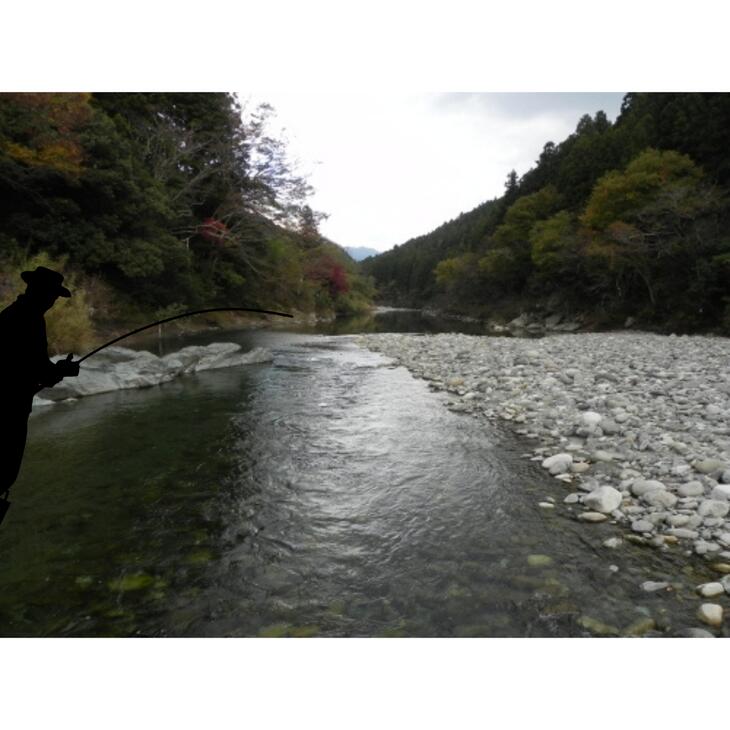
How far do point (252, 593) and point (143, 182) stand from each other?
18783 mm

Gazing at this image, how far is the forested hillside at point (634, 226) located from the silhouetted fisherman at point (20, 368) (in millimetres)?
20860

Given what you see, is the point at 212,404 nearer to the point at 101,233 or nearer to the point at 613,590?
the point at 613,590

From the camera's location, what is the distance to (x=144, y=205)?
54.6 feet

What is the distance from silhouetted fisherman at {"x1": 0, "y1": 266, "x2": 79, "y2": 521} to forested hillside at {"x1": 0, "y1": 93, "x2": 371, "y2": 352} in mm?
9953

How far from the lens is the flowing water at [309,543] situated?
258 cm

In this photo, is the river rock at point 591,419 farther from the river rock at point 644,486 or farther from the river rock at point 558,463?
the river rock at point 644,486

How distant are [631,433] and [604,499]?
1.70 metres

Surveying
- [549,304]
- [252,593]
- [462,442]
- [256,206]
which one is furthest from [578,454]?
[549,304]

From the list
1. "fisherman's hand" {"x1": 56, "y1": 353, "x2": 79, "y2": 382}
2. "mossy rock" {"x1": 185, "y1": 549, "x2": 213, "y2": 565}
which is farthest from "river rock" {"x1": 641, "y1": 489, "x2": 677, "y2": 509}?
"fisherman's hand" {"x1": 56, "y1": 353, "x2": 79, "y2": 382}

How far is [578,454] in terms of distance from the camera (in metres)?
4.80

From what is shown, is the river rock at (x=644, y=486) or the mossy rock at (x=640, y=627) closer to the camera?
the mossy rock at (x=640, y=627)

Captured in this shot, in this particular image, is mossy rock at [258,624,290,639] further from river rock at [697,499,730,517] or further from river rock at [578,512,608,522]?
river rock at [697,499,730,517]

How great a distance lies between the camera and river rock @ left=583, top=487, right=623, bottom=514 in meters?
3.64

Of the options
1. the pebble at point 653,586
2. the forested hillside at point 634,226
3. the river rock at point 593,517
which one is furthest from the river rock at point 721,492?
the forested hillside at point 634,226
